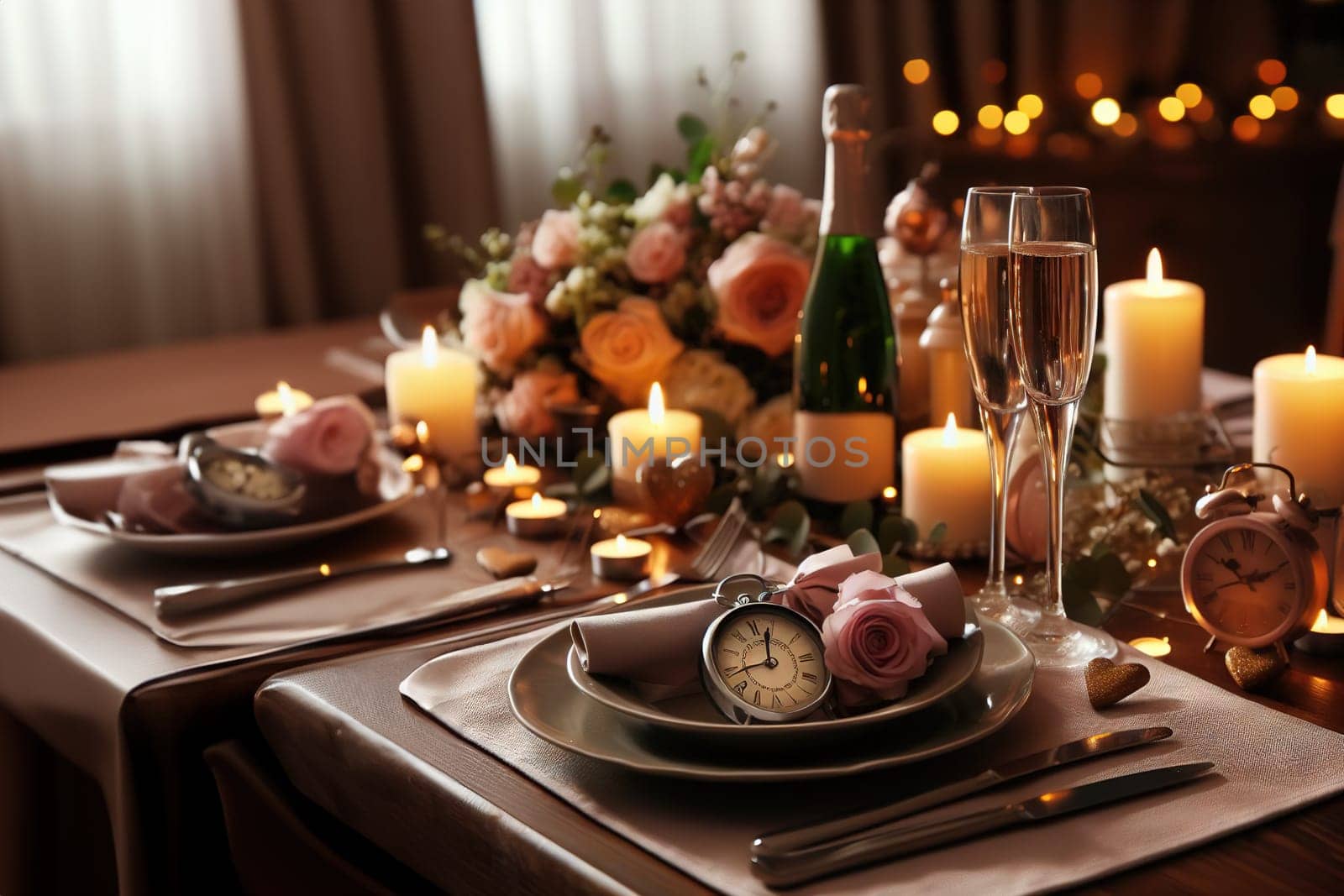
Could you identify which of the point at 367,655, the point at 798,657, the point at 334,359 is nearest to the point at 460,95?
the point at 334,359

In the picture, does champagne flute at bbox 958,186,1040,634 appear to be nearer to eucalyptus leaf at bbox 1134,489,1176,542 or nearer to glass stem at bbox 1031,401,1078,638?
glass stem at bbox 1031,401,1078,638

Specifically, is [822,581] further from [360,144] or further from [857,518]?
[360,144]

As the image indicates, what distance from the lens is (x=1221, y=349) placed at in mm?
3516

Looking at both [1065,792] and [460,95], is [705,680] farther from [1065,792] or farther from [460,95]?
[460,95]

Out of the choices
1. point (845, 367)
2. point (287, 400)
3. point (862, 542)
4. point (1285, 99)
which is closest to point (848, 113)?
point (845, 367)

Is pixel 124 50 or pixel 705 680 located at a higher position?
pixel 124 50

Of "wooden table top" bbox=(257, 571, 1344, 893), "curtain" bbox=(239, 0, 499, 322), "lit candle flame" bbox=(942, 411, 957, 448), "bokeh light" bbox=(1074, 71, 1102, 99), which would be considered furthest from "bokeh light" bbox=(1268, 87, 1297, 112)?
"wooden table top" bbox=(257, 571, 1344, 893)

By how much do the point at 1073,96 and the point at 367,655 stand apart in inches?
163

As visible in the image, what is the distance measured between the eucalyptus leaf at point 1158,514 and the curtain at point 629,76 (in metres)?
2.76

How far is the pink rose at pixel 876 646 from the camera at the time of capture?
27.2 inches

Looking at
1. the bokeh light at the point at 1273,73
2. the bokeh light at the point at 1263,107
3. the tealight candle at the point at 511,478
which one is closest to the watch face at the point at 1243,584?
the tealight candle at the point at 511,478

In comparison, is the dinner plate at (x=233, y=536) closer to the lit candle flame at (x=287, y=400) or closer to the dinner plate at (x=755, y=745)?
the lit candle flame at (x=287, y=400)

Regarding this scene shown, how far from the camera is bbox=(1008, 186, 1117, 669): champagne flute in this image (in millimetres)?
758

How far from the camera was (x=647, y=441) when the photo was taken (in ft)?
4.05
